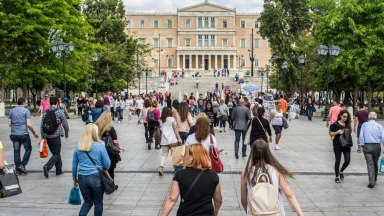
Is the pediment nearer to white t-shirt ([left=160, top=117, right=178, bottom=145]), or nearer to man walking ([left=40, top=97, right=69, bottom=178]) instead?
white t-shirt ([left=160, top=117, right=178, bottom=145])

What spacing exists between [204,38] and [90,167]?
371 ft

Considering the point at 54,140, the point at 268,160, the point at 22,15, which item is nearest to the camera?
the point at 268,160

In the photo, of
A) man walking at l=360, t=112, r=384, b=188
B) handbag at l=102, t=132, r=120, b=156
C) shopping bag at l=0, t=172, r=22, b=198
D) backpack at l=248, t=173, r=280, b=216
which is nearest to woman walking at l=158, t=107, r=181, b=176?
handbag at l=102, t=132, r=120, b=156

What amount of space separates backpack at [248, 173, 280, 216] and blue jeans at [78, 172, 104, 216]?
2893 millimetres

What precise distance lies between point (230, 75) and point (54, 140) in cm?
8587

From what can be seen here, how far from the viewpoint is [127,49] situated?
62062 millimetres

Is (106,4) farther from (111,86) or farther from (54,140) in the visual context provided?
(54,140)

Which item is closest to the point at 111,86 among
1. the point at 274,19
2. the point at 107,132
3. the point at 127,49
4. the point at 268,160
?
the point at 127,49

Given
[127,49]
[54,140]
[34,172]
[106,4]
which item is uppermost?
[106,4]

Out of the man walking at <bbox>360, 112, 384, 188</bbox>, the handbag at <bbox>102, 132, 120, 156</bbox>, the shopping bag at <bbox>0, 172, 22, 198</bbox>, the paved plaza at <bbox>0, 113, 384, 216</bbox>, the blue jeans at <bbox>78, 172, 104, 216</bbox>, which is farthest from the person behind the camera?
the man walking at <bbox>360, 112, 384, 188</bbox>

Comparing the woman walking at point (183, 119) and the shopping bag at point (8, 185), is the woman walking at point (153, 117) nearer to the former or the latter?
the woman walking at point (183, 119)

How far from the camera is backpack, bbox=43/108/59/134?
1176cm

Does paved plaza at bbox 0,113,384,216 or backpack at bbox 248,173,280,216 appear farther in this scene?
paved plaza at bbox 0,113,384,216

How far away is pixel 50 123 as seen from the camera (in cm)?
1177
